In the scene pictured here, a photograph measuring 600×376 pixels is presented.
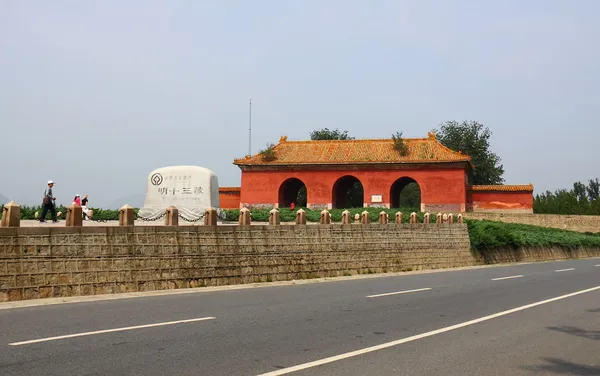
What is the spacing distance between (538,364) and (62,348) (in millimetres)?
5171

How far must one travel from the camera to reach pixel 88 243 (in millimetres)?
12234

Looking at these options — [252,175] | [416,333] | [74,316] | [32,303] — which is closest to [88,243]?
[32,303]

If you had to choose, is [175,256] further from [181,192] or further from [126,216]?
[181,192]

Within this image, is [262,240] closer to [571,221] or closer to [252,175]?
[252,175]

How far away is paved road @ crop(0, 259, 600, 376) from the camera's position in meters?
5.93

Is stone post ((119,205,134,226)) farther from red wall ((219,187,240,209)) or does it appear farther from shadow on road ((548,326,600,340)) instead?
red wall ((219,187,240,209))

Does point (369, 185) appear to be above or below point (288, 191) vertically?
above

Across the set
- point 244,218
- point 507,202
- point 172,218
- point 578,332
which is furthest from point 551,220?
point 578,332

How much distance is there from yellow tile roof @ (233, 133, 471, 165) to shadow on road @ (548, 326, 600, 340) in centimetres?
3826

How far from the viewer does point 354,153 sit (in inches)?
1939

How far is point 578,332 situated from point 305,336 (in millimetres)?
4026

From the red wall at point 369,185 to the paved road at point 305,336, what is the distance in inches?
1359

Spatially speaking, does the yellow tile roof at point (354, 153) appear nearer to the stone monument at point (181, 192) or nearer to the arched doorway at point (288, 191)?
the arched doorway at point (288, 191)

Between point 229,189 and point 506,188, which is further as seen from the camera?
point 229,189
